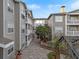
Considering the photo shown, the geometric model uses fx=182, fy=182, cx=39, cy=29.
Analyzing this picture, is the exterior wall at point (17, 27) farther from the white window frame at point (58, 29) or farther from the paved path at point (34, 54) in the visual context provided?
the white window frame at point (58, 29)

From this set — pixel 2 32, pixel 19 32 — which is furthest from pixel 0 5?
pixel 19 32

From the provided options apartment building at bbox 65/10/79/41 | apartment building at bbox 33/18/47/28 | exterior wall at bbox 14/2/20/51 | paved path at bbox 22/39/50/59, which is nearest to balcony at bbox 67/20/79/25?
apartment building at bbox 65/10/79/41

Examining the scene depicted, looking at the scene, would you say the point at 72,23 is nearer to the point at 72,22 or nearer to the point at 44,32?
the point at 72,22

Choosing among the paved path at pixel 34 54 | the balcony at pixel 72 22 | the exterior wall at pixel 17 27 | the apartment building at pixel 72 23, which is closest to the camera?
→ the paved path at pixel 34 54

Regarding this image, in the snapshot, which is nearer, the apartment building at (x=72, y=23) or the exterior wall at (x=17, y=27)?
the exterior wall at (x=17, y=27)

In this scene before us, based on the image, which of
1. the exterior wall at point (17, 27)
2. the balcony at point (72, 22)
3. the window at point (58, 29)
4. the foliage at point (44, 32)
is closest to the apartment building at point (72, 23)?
the balcony at point (72, 22)

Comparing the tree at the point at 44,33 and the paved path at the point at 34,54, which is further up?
the tree at the point at 44,33

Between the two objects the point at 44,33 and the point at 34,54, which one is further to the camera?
the point at 44,33

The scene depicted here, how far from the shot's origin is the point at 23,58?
2603cm

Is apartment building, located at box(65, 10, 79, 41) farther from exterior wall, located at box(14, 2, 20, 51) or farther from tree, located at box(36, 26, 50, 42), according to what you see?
exterior wall, located at box(14, 2, 20, 51)

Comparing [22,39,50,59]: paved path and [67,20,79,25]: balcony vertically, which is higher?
[67,20,79,25]: balcony

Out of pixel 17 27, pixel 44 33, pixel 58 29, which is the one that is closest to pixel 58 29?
pixel 58 29

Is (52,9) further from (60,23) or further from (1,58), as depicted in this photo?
(1,58)

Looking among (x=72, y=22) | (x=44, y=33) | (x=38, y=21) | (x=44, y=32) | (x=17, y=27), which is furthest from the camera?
(x=38, y=21)
